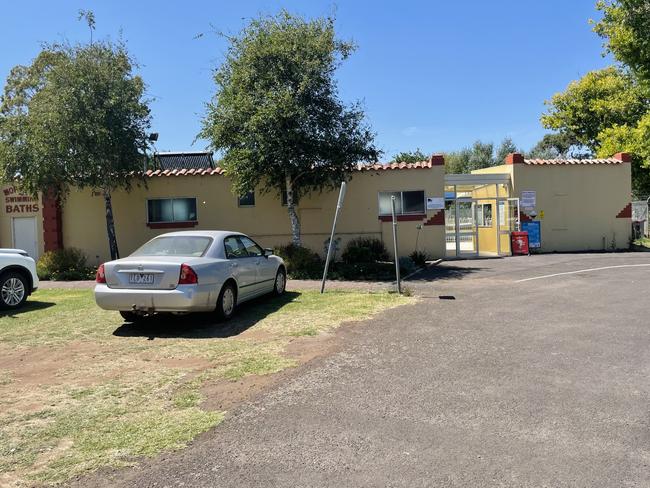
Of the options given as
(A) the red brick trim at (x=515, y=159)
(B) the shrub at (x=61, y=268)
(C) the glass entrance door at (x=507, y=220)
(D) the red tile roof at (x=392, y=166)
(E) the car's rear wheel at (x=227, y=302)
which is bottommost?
(E) the car's rear wheel at (x=227, y=302)

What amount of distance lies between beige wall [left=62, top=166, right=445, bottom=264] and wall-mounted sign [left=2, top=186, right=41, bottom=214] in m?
1.18

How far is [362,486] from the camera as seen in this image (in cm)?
329

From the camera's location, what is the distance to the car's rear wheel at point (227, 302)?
843 centimetres

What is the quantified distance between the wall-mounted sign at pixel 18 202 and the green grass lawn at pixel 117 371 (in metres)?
10.1

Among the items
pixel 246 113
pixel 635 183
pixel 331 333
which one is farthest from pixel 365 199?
pixel 635 183

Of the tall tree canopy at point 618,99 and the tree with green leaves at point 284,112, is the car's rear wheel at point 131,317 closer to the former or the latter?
the tree with green leaves at point 284,112

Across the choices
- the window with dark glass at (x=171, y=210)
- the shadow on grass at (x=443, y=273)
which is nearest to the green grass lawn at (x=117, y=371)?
the shadow on grass at (x=443, y=273)

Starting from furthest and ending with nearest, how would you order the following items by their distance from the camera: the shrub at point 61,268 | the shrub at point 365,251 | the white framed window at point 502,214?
the white framed window at point 502,214
the shrub at point 365,251
the shrub at point 61,268

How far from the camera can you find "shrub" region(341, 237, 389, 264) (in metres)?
17.5

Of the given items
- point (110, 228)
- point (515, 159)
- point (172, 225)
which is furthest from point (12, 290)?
point (515, 159)

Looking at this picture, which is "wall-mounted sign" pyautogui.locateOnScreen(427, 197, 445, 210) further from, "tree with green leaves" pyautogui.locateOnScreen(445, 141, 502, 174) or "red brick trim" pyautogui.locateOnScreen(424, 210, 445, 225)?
"tree with green leaves" pyautogui.locateOnScreen(445, 141, 502, 174)

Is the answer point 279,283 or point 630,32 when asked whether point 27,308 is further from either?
point 630,32

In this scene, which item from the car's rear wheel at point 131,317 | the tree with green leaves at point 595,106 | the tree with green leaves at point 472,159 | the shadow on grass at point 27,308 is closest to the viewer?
the car's rear wheel at point 131,317

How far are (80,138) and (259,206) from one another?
246 inches
